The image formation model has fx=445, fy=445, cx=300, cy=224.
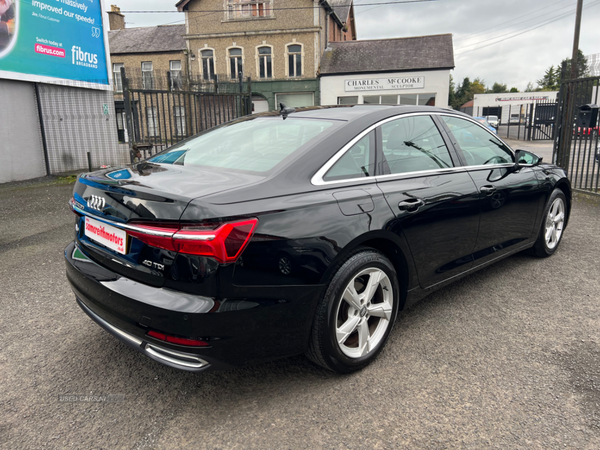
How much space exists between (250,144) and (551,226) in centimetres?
333

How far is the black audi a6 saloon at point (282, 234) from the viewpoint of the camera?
1.99 metres

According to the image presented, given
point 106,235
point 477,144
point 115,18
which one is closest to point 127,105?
point 477,144

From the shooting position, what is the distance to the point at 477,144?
3.64 m

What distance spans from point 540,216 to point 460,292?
1.19m

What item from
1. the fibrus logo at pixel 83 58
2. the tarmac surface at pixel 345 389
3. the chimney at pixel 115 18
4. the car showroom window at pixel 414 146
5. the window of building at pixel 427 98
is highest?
the chimney at pixel 115 18

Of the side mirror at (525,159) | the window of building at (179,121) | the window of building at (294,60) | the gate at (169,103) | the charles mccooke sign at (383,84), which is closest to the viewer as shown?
the side mirror at (525,159)

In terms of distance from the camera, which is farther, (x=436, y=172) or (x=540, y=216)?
(x=540, y=216)

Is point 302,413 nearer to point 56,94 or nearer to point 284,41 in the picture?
point 56,94

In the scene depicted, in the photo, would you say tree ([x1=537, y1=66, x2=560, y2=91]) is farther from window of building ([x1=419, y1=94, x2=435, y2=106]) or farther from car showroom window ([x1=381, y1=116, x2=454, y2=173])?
car showroom window ([x1=381, y1=116, x2=454, y2=173])

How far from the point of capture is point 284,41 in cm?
3020

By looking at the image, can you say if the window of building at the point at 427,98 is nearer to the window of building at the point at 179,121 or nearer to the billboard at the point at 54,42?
the window of building at the point at 179,121

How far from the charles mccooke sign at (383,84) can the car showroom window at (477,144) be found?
27242mm

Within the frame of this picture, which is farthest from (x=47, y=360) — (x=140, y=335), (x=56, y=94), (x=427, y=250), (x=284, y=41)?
(x=284, y=41)

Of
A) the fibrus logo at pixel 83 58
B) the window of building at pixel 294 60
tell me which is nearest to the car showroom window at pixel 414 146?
the fibrus logo at pixel 83 58
